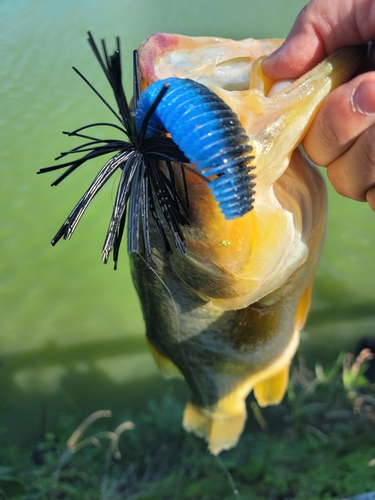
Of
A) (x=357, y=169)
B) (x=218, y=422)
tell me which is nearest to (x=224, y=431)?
(x=218, y=422)

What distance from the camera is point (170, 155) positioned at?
108cm

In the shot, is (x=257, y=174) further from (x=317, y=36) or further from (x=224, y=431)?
(x=224, y=431)

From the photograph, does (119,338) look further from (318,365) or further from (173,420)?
(318,365)

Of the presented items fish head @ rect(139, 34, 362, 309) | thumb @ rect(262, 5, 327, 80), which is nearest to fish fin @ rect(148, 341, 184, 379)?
fish head @ rect(139, 34, 362, 309)

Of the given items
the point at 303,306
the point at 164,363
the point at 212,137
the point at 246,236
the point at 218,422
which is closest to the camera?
the point at 212,137

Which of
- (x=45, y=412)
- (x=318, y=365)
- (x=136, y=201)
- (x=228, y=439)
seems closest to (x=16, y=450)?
(x=45, y=412)

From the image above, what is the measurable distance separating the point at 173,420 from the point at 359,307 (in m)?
1.70

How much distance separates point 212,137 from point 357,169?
49cm

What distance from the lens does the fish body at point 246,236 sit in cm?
111

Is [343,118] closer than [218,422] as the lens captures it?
Yes

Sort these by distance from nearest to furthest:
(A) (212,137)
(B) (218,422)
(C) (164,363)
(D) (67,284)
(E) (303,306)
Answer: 1. (A) (212,137)
2. (E) (303,306)
3. (C) (164,363)
4. (B) (218,422)
5. (D) (67,284)

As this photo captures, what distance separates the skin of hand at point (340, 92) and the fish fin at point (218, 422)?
136 cm

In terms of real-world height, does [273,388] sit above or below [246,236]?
below

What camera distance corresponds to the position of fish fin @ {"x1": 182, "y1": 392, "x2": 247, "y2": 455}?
229 centimetres
